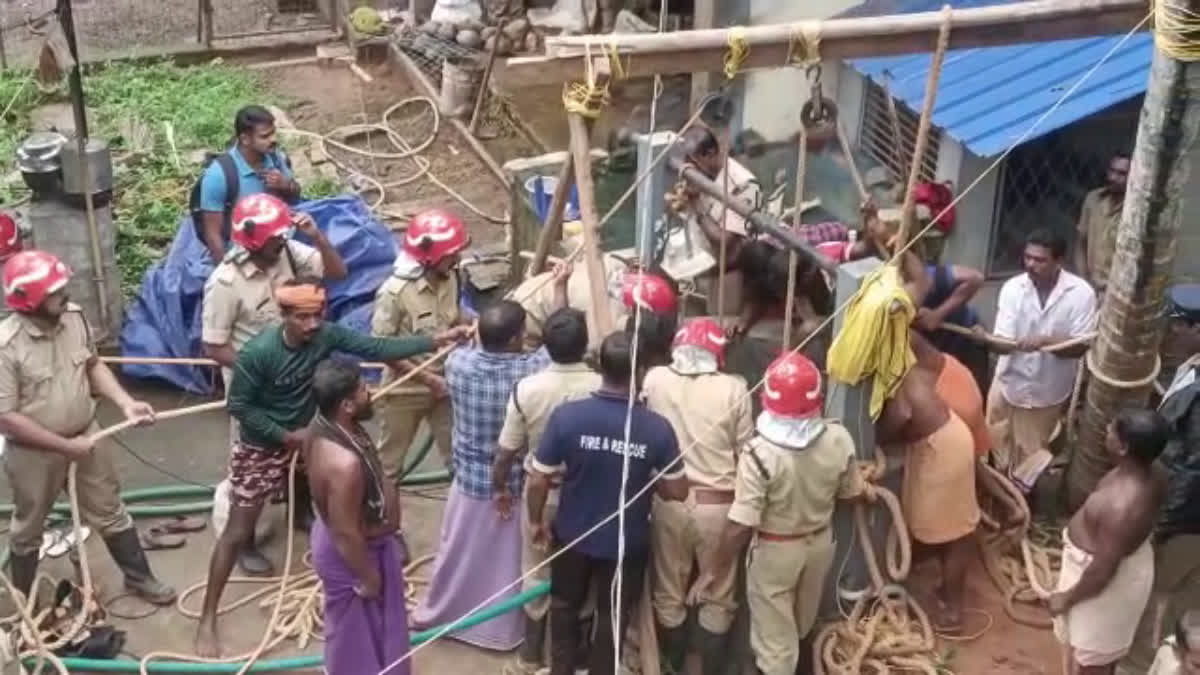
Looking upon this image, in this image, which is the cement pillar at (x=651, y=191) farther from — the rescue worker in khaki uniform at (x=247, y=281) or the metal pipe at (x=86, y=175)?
the metal pipe at (x=86, y=175)

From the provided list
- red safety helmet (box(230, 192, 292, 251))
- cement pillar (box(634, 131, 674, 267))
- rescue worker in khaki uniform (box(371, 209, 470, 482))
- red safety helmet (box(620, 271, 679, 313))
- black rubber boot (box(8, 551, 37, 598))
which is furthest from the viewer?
cement pillar (box(634, 131, 674, 267))

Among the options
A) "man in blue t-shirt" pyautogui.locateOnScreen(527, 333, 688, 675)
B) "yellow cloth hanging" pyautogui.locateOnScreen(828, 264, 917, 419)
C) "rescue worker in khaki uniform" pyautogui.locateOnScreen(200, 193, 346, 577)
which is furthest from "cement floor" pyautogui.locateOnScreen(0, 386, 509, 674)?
"yellow cloth hanging" pyautogui.locateOnScreen(828, 264, 917, 419)

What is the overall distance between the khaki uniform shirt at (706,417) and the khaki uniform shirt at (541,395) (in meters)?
0.27

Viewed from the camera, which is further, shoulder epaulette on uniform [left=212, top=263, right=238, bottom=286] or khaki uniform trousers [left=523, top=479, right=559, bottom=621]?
shoulder epaulette on uniform [left=212, top=263, right=238, bottom=286]

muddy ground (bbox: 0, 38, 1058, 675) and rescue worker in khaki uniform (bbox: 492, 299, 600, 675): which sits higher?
rescue worker in khaki uniform (bbox: 492, 299, 600, 675)

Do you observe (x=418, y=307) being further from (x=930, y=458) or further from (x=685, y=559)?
(x=930, y=458)

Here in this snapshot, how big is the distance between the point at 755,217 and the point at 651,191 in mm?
1001

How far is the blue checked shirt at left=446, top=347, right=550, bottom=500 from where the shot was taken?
703 cm

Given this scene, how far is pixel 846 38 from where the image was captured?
21.1 feet

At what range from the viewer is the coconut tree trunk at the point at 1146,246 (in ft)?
22.2

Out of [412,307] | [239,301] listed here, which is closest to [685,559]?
[412,307]

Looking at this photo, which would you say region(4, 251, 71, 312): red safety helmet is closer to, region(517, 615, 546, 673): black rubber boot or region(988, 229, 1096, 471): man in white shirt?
region(517, 615, 546, 673): black rubber boot

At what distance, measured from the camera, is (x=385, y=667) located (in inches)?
267

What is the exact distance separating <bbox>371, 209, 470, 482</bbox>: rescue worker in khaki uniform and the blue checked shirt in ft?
2.36
